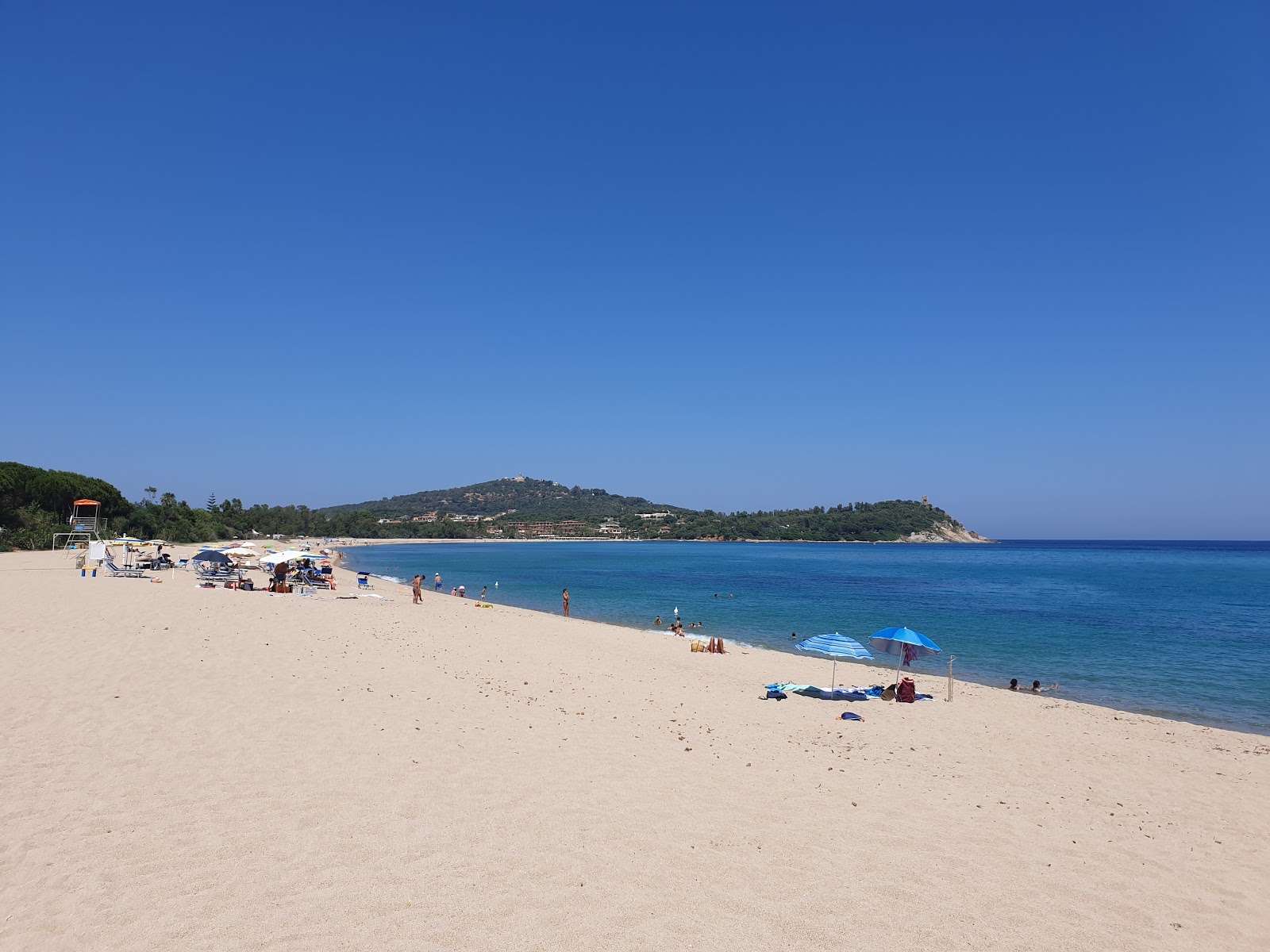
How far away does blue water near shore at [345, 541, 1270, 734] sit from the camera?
22422 mm

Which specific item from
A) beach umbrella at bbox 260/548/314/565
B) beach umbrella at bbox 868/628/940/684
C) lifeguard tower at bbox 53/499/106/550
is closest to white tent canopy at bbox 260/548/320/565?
beach umbrella at bbox 260/548/314/565

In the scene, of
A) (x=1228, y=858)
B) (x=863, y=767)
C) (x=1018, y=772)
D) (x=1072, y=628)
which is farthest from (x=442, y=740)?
(x=1072, y=628)

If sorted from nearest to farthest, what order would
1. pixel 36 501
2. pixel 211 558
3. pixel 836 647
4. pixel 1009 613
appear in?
pixel 836 647 → pixel 211 558 → pixel 1009 613 → pixel 36 501

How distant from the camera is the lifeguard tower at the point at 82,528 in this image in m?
50.5

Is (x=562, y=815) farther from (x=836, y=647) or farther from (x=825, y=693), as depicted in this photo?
(x=836, y=647)

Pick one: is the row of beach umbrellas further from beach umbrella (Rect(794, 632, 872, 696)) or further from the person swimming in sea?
the person swimming in sea

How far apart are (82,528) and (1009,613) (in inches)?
2616

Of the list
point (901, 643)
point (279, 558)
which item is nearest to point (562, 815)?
point (901, 643)

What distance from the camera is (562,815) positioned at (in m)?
7.95

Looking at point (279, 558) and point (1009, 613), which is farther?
point (1009, 613)

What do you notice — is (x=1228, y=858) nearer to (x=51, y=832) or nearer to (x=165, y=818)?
(x=165, y=818)

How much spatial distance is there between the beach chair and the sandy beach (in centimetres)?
2029

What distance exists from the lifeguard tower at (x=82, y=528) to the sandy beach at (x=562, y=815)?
147ft

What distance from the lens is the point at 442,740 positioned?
10.3 meters
